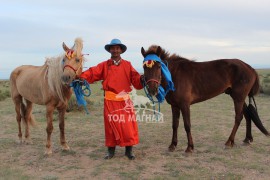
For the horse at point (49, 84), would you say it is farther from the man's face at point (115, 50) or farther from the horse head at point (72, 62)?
the man's face at point (115, 50)

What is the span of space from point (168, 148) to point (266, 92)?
1152 centimetres

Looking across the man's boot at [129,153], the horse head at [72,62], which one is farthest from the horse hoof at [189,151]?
the horse head at [72,62]

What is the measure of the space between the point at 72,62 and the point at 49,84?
786 mm

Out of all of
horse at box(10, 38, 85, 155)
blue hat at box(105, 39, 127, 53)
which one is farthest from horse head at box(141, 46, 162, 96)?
horse at box(10, 38, 85, 155)

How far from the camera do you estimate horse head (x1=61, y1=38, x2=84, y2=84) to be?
4.80 metres

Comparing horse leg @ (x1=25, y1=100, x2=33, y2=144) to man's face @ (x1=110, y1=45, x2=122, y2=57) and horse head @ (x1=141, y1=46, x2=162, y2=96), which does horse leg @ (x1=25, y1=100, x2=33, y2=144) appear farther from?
horse head @ (x1=141, y1=46, x2=162, y2=96)

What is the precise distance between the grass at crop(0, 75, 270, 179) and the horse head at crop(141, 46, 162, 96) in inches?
52.0

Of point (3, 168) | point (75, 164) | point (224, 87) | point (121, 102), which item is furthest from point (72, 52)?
point (224, 87)

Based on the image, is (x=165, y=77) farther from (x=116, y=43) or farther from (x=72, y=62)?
(x=72, y=62)

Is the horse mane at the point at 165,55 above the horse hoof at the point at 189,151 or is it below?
above

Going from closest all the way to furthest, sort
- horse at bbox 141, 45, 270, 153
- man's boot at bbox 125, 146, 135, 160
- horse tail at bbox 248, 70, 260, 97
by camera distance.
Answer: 1. man's boot at bbox 125, 146, 135, 160
2. horse at bbox 141, 45, 270, 153
3. horse tail at bbox 248, 70, 260, 97

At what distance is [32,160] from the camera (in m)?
5.33

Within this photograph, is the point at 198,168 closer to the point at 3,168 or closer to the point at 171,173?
the point at 171,173

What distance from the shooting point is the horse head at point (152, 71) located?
4758mm
